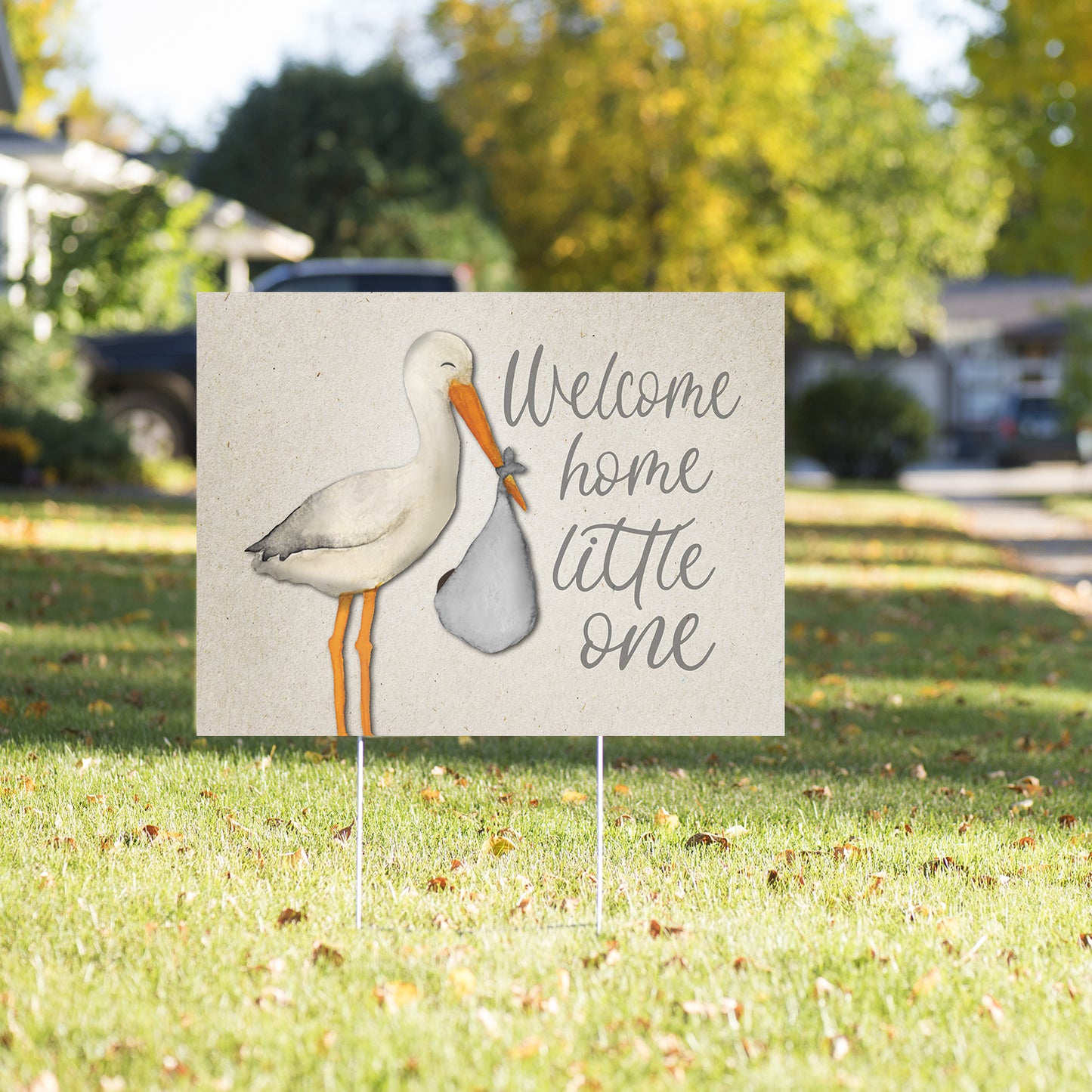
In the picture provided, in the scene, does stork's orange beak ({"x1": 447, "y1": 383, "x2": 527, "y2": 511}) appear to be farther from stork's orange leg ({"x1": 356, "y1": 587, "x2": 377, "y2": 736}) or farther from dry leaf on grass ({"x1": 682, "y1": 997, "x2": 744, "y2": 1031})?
dry leaf on grass ({"x1": 682, "y1": 997, "x2": 744, "y2": 1031})

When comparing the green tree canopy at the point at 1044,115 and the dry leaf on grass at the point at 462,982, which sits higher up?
the green tree canopy at the point at 1044,115

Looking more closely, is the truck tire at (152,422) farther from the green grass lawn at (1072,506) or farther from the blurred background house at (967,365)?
the blurred background house at (967,365)

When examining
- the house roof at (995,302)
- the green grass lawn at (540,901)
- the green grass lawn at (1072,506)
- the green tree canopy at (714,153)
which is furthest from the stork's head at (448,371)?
the house roof at (995,302)

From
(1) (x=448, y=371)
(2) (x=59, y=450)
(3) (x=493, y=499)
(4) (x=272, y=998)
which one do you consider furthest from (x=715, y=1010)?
(2) (x=59, y=450)

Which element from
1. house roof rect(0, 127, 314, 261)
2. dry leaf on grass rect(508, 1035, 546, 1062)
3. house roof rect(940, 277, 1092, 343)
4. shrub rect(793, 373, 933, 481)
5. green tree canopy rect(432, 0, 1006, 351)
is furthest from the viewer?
house roof rect(940, 277, 1092, 343)

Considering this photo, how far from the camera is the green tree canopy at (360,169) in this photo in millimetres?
25891

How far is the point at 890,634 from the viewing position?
28.3 ft

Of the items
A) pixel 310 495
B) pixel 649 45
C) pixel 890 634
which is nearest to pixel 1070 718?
pixel 890 634

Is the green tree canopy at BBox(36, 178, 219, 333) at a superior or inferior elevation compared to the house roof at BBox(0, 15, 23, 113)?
inferior

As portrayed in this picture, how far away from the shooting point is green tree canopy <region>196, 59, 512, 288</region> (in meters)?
25.9

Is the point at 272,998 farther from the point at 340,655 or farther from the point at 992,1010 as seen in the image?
the point at 992,1010

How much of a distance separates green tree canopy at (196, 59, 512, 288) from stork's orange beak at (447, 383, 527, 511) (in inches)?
863

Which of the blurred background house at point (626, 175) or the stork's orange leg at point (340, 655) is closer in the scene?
the stork's orange leg at point (340, 655)

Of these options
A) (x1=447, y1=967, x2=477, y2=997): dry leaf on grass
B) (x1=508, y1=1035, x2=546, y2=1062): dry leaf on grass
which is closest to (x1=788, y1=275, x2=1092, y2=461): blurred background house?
(x1=447, y1=967, x2=477, y2=997): dry leaf on grass
